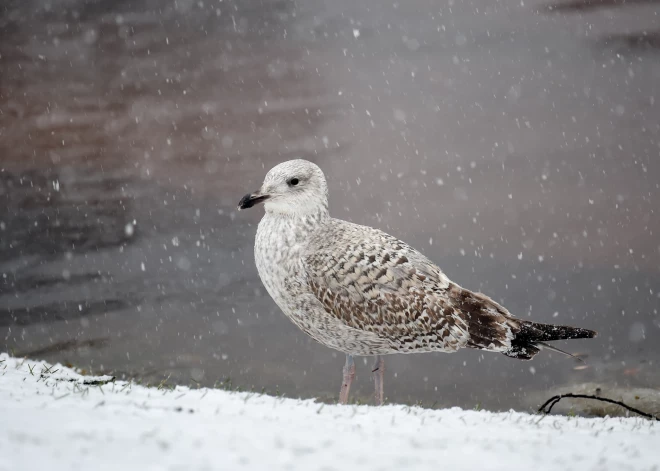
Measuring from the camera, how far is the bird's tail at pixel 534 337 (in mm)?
8117

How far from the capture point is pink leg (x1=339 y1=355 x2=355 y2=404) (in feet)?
25.5

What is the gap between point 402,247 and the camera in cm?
825

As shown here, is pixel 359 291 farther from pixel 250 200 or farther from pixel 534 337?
pixel 534 337

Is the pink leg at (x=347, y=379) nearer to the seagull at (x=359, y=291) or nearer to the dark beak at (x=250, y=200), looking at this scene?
the seagull at (x=359, y=291)

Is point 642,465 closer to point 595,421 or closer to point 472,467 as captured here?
point 472,467

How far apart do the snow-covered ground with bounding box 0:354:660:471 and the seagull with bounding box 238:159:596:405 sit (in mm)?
1135

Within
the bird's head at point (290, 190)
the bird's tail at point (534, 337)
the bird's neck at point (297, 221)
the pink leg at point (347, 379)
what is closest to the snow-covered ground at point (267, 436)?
the pink leg at point (347, 379)

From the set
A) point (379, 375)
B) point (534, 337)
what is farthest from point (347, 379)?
point (534, 337)

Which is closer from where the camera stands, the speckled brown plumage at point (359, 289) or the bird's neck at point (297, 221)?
the speckled brown plumage at point (359, 289)

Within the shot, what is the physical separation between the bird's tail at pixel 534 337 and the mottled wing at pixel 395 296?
0.17m

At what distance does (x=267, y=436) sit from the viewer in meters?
4.97

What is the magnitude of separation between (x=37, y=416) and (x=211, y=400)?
196 centimetres

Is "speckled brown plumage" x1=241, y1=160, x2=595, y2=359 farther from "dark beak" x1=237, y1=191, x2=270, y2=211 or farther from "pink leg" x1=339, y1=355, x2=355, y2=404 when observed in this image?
"pink leg" x1=339, y1=355, x2=355, y2=404

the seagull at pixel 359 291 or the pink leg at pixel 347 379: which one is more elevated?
the seagull at pixel 359 291
